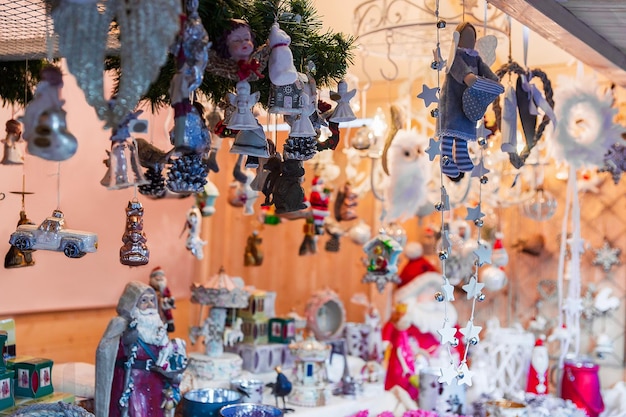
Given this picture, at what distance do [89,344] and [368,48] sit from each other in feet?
4.57

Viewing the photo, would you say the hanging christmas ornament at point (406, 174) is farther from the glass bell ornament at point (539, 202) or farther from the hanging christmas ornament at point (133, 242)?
the hanging christmas ornament at point (133, 242)

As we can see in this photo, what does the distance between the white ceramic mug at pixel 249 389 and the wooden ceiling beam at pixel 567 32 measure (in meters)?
1.08

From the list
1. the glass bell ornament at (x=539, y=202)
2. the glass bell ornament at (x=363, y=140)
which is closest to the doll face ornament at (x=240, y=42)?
the glass bell ornament at (x=363, y=140)

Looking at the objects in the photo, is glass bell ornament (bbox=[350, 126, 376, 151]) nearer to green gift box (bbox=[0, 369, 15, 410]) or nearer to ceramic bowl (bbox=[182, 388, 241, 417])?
ceramic bowl (bbox=[182, 388, 241, 417])

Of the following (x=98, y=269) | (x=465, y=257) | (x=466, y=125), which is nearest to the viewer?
(x=466, y=125)

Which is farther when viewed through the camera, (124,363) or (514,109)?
(514,109)

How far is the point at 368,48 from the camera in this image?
104 inches

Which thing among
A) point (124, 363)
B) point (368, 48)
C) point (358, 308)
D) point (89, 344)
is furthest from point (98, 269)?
point (358, 308)

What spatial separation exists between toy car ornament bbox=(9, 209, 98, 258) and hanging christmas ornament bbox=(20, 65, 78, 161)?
0.57 meters

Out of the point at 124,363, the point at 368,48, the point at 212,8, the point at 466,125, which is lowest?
the point at 124,363

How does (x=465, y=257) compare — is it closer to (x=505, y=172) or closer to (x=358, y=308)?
(x=505, y=172)

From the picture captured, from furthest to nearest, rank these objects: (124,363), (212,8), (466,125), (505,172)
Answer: (505,172)
(124,363)
(466,125)
(212,8)

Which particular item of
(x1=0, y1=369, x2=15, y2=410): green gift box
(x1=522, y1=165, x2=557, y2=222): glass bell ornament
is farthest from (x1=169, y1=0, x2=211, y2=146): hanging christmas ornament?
(x1=522, y1=165, x2=557, y2=222): glass bell ornament

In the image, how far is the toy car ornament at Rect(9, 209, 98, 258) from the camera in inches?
54.4
